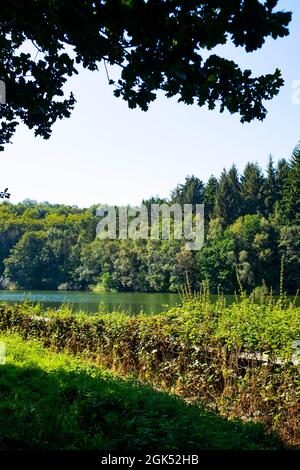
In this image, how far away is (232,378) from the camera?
7.02 meters

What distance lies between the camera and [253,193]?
87.4 m

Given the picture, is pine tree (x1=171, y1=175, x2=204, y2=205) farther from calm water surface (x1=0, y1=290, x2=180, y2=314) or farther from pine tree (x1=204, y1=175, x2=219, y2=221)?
calm water surface (x1=0, y1=290, x2=180, y2=314)

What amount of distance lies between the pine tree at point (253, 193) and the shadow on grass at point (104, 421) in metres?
82.3

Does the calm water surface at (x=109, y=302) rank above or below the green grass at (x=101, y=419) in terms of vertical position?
below

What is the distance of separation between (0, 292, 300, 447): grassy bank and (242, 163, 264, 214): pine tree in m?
79.1

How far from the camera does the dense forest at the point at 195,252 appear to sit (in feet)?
210

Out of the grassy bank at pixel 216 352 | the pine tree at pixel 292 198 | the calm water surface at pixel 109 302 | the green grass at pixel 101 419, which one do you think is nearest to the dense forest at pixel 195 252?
the pine tree at pixel 292 198

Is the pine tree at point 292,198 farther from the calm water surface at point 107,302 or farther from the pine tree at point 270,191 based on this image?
Answer: the calm water surface at point 107,302

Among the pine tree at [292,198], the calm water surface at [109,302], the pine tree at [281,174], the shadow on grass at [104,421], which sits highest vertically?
the pine tree at [281,174]

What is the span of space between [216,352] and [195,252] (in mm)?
63636

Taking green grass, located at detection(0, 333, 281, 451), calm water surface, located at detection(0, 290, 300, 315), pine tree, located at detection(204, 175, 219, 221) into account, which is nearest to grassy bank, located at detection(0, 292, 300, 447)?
green grass, located at detection(0, 333, 281, 451)

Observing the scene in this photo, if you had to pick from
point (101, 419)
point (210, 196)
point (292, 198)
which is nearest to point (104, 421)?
point (101, 419)

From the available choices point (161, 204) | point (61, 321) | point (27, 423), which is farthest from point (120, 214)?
point (27, 423)
